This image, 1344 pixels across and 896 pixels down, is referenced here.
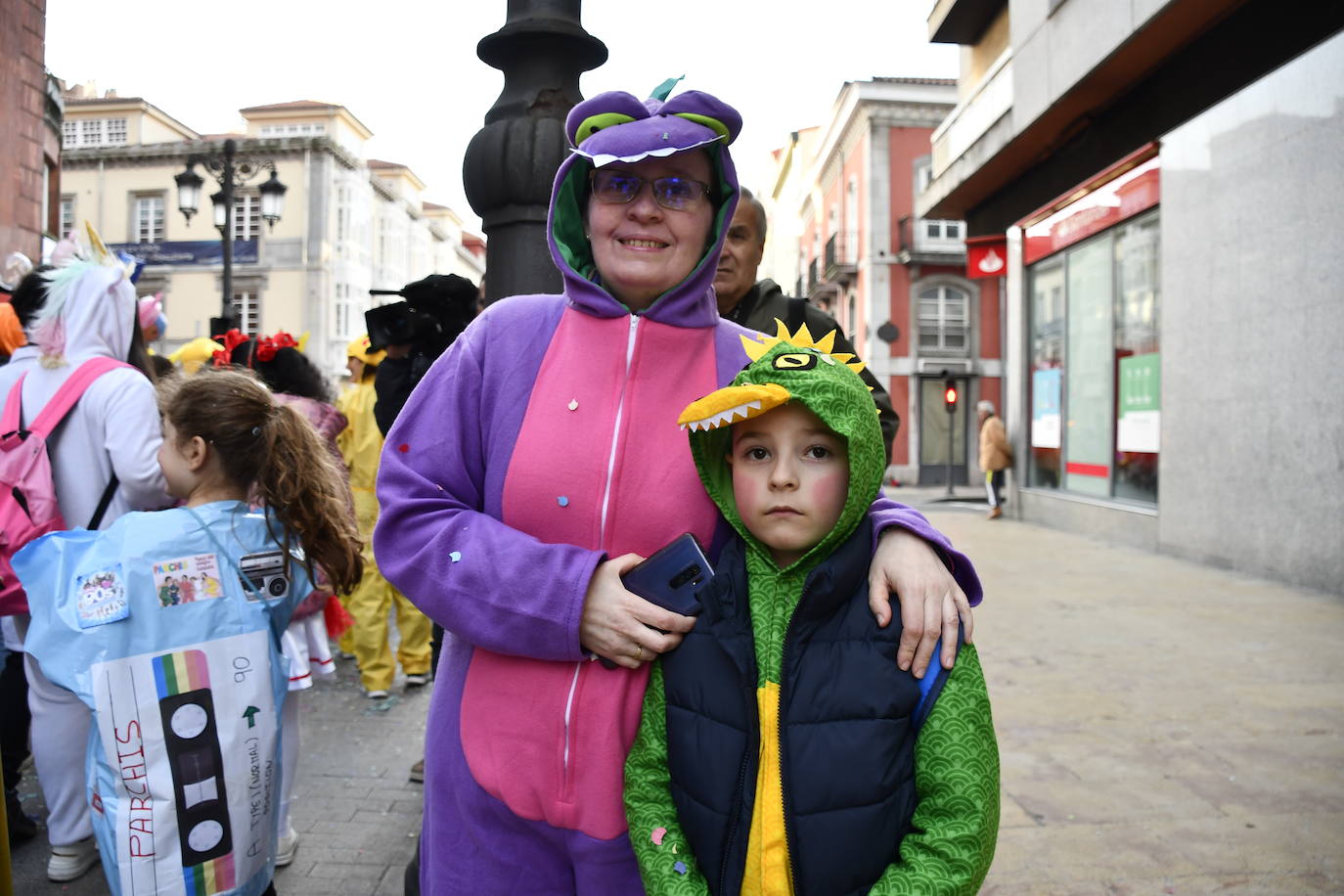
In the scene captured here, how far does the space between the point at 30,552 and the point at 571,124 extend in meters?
1.96

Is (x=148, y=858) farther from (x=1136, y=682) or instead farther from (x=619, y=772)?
(x=1136, y=682)

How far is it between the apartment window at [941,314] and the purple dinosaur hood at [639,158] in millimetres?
28087

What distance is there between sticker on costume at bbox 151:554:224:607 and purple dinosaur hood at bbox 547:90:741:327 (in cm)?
144

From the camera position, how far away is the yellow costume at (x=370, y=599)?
5.16m

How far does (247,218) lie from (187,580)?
4096 cm

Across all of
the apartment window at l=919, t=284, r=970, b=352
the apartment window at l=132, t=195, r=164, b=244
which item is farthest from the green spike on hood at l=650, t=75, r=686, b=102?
the apartment window at l=132, t=195, r=164, b=244

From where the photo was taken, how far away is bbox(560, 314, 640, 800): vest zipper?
1.63 metres

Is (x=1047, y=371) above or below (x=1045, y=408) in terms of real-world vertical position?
above

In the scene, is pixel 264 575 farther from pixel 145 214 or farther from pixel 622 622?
pixel 145 214

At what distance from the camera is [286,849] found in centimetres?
329

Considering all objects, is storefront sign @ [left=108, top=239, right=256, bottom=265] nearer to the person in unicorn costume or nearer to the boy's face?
the person in unicorn costume

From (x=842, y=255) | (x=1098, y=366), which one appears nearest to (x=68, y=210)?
(x=842, y=255)

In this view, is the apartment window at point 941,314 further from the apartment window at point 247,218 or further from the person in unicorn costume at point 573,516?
the person in unicorn costume at point 573,516

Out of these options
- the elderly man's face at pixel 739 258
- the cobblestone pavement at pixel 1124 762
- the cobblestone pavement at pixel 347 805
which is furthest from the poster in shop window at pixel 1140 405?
the cobblestone pavement at pixel 347 805
